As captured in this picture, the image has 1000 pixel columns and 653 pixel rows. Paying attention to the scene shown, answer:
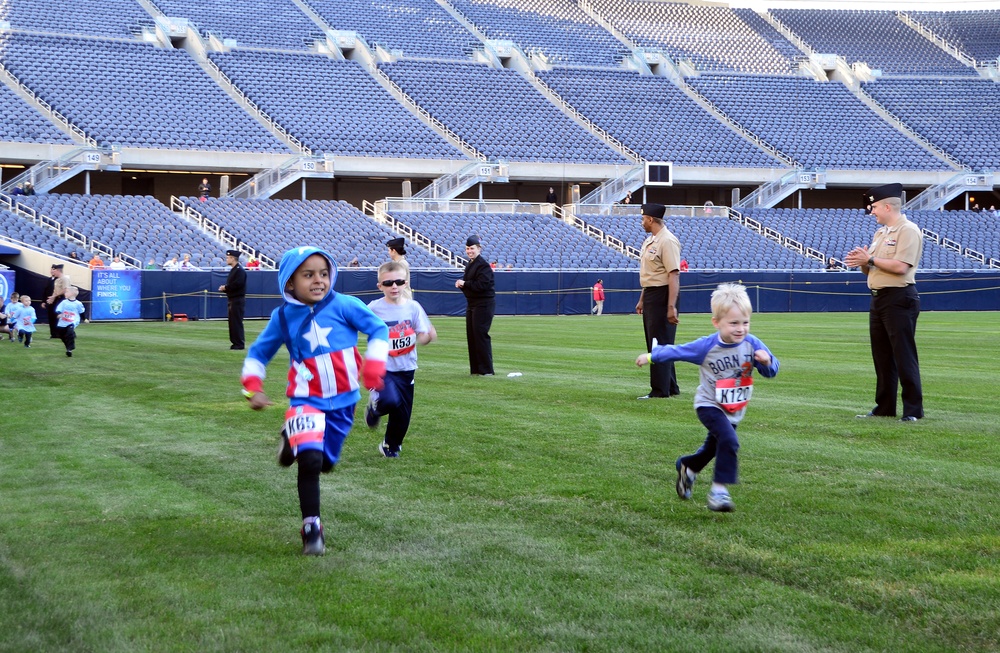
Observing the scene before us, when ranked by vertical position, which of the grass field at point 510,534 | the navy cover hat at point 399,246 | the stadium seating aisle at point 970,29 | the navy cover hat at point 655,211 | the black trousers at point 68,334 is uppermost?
the stadium seating aisle at point 970,29

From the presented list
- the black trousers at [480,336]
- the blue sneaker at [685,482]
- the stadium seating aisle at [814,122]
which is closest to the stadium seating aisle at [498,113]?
the stadium seating aisle at [814,122]

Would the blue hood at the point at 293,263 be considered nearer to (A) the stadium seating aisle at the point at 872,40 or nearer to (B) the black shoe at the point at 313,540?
(B) the black shoe at the point at 313,540

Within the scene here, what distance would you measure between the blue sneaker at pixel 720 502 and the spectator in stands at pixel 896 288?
412 centimetres

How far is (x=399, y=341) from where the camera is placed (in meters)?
8.72

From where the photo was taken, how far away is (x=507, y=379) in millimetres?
14469

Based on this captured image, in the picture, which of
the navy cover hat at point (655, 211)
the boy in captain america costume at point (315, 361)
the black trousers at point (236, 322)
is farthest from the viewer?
the black trousers at point (236, 322)

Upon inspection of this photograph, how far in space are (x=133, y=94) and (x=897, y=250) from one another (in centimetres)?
4389

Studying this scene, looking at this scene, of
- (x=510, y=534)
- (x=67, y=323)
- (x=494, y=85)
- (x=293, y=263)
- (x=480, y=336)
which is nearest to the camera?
(x=293, y=263)

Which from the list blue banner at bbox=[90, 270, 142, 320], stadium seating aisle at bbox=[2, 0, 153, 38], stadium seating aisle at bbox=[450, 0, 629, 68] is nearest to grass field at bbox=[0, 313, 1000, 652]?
blue banner at bbox=[90, 270, 142, 320]

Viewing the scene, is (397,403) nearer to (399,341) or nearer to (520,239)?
(399,341)

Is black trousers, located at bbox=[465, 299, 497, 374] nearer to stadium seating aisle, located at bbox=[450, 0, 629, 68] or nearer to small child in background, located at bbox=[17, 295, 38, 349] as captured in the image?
small child in background, located at bbox=[17, 295, 38, 349]

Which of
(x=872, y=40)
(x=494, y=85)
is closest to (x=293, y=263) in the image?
(x=494, y=85)

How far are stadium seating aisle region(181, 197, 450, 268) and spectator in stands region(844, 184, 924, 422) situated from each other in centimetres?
3068

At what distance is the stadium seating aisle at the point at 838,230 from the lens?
47250mm
